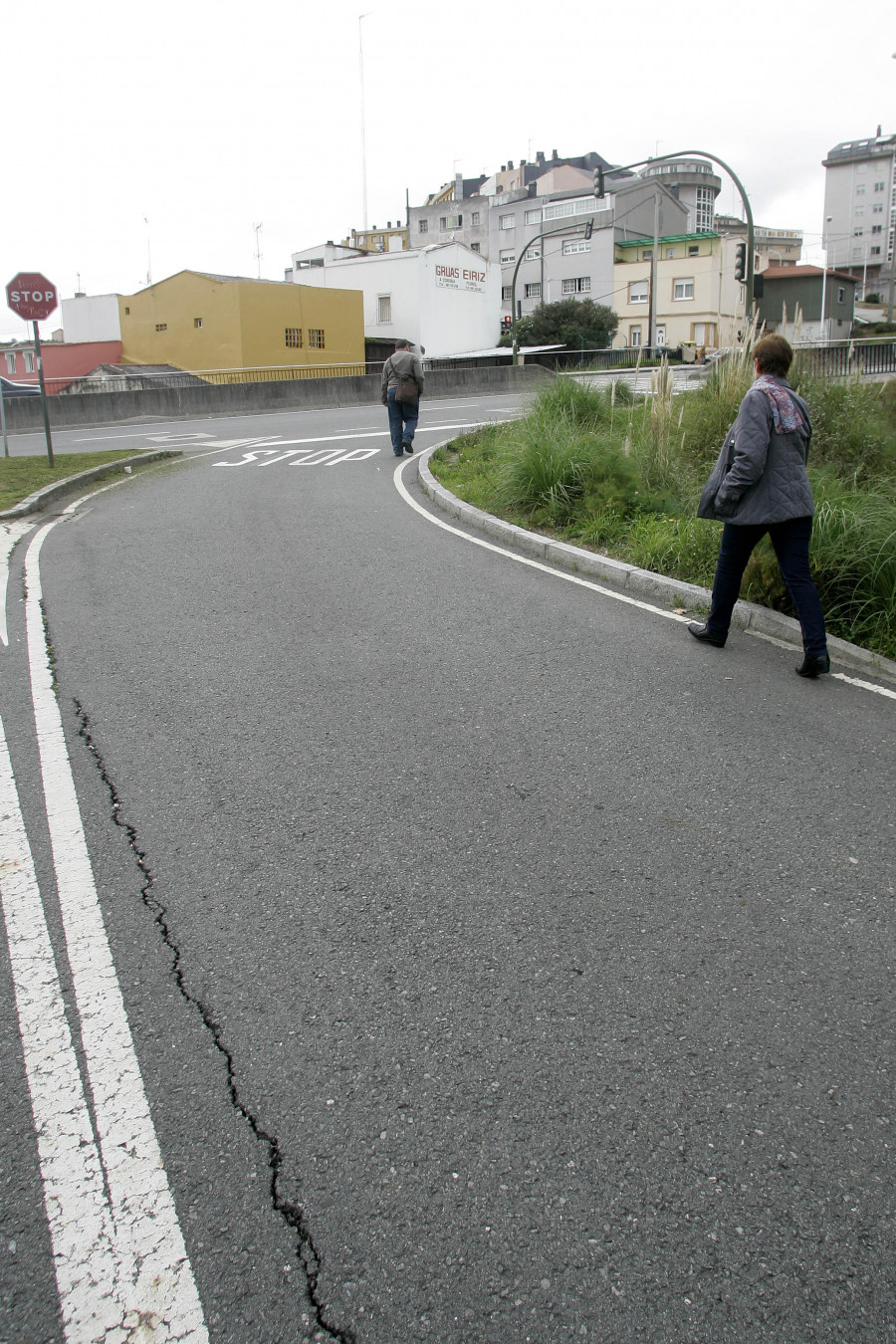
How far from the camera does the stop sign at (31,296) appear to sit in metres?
14.6

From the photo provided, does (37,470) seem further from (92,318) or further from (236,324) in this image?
(92,318)

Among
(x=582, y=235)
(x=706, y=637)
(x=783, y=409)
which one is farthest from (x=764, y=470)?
(x=582, y=235)

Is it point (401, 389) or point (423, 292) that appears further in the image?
point (423, 292)

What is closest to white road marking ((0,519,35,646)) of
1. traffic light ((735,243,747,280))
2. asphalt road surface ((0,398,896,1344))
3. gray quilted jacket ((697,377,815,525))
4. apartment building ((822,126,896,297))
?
asphalt road surface ((0,398,896,1344))

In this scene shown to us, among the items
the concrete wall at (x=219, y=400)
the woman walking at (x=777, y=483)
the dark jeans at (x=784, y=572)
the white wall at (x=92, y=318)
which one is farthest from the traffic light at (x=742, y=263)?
the white wall at (x=92, y=318)

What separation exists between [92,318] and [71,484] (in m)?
55.2

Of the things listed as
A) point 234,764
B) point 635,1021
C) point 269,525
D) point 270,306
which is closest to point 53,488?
point 269,525

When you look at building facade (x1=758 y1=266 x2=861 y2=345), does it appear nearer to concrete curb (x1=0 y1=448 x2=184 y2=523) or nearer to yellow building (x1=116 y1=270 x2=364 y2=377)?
yellow building (x1=116 y1=270 x2=364 y2=377)

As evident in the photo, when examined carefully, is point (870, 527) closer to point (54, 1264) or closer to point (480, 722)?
point (480, 722)

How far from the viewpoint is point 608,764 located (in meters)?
4.48

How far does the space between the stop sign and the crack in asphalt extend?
1337cm

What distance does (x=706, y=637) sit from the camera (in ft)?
20.7

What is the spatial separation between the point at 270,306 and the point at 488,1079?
5214 centimetres

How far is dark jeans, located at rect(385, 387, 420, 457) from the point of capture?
1509 centimetres
